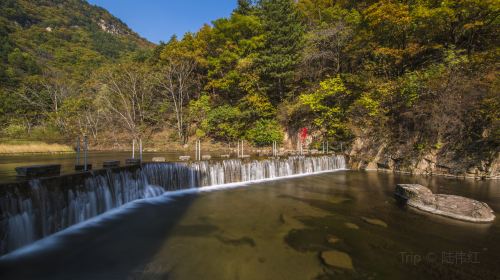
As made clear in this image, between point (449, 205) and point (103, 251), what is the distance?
11.0 metres

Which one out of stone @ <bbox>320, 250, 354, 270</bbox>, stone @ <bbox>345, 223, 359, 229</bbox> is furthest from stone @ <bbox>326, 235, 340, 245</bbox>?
stone @ <bbox>345, 223, 359, 229</bbox>

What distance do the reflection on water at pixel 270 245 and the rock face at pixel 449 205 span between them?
0.45 m

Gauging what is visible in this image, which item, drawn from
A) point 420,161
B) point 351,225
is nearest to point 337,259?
point 351,225

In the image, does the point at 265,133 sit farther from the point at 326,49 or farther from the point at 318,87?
the point at 326,49

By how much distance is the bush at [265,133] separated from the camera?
27078 mm

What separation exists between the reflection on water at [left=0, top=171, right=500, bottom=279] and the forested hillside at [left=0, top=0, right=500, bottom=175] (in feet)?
27.1

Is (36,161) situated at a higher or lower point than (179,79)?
lower

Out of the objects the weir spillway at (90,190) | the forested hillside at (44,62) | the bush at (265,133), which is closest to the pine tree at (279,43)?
the bush at (265,133)

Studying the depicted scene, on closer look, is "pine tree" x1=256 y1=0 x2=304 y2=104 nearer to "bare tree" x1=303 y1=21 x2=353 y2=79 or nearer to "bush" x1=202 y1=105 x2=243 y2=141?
"bare tree" x1=303 y1=21 x2=353 y2=79

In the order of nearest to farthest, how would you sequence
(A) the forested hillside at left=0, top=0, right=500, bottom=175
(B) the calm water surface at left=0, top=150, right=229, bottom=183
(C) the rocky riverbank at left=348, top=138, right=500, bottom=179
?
(B) the calm water surface at left=0, top=150, right=229, bottom=183 → (C) the rocky riverbank at left=348, top=138, right=500, bottom=179 → (A) the forested hillside at left=0, top=0, right=500, bottom=175

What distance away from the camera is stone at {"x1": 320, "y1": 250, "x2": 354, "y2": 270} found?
5605 mm

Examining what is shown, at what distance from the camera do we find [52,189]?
282 inches

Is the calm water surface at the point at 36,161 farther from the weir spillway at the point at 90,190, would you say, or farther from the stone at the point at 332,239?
A: the stone at the point at 332,239

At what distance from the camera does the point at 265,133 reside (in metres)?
27.4
